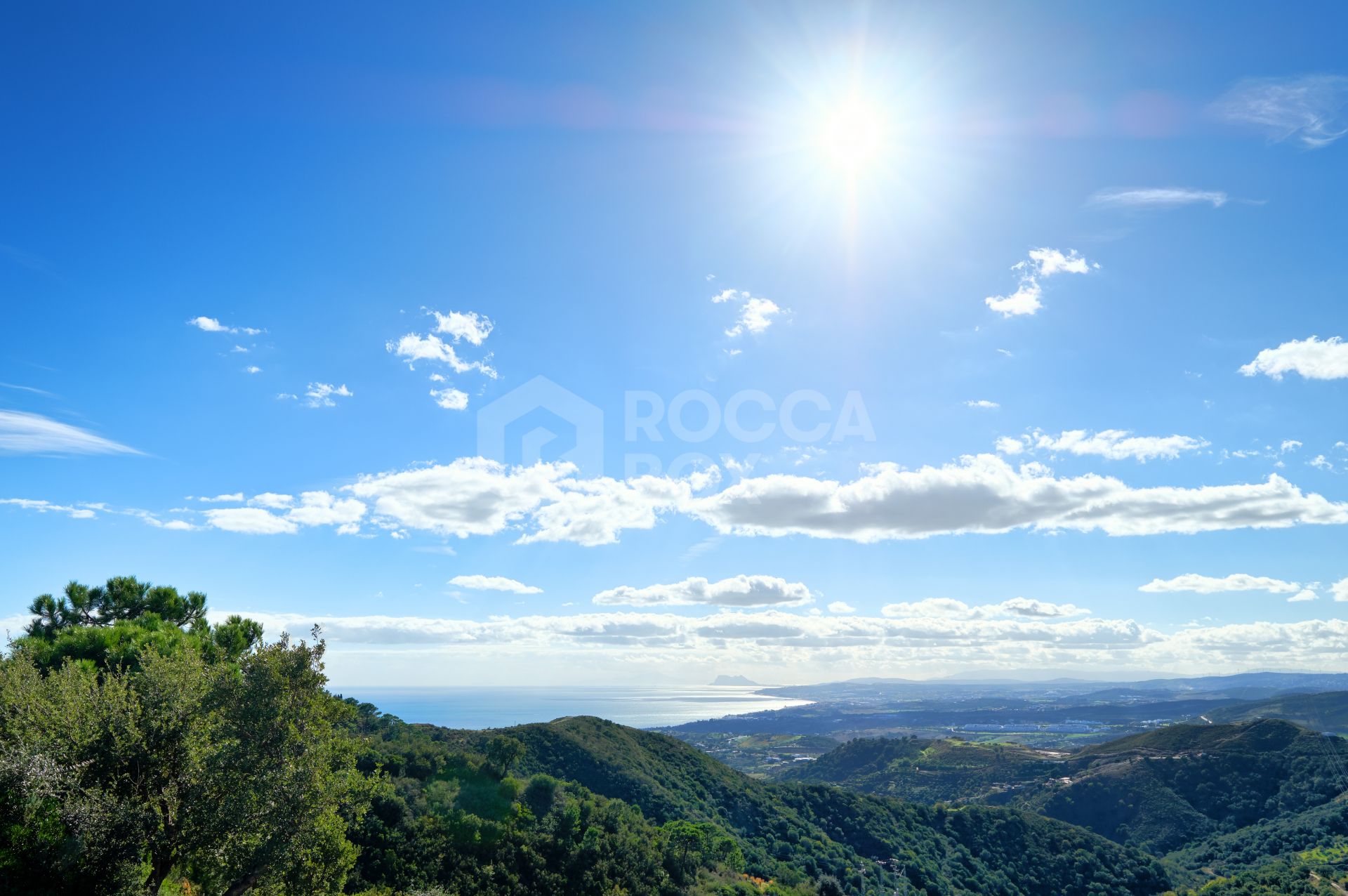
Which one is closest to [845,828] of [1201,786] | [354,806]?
[1201,786]

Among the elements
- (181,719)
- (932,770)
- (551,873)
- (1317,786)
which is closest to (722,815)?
(551,873)

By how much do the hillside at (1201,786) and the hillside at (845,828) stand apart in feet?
78.8

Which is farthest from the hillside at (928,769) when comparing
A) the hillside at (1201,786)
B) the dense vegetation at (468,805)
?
the hillside at (1201,786)

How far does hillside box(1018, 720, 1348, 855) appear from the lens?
93.4 metres

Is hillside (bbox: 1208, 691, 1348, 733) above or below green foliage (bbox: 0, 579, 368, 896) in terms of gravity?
below

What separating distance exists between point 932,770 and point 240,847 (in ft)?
470

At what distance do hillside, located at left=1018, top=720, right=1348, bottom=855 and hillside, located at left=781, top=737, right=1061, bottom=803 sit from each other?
36.2 ft

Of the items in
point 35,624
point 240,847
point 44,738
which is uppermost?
point 35,624

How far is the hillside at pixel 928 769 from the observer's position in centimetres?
12169

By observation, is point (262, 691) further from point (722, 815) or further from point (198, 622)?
point (722, 815)

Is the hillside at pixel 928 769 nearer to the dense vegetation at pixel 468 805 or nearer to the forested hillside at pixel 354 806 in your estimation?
the dense vegetation at pixel 468 805

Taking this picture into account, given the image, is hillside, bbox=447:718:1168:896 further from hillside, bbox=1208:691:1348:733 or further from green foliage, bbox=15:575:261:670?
hillside, bbox=1208:691:1348:733

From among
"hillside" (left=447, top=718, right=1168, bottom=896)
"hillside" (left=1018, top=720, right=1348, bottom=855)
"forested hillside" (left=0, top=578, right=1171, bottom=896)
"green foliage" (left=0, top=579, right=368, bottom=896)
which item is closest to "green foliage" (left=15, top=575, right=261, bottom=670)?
"forested hillside" (left=0, top=578, right=1171, bottom=896)

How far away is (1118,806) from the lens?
101688 mm
